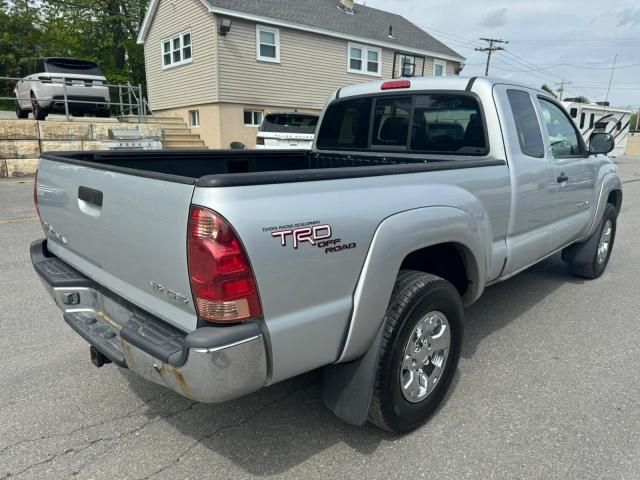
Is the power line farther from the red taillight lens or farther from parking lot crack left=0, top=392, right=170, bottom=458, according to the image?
parking lot crack left=0, top=392, right=170, bottom=458

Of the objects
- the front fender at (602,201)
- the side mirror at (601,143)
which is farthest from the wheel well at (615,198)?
the side mirror at (601,143)

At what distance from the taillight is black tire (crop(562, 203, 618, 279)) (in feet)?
14.8

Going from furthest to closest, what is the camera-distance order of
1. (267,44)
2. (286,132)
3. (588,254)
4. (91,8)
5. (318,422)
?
1. (91,8)
2. (267,44)
3. (286,132)
4. (588,254)
5. (318,422)

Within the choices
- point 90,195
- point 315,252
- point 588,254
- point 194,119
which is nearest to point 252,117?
point 194,119

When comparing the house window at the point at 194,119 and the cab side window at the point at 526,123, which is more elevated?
the cab side window at the point at 526,123

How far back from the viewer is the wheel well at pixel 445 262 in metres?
2.94

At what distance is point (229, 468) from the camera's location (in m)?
2.40

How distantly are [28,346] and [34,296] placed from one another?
1.13 metres

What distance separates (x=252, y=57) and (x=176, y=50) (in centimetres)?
364

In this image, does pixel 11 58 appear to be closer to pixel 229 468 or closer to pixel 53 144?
pixel 53 144

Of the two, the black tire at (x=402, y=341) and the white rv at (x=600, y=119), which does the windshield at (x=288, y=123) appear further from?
the white rv at (x=600, y=119)

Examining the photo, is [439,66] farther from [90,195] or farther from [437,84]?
[90,195]

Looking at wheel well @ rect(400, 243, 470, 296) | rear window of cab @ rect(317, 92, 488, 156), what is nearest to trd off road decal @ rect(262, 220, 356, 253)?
wheel well @ rect(400, 243, 470, 296)

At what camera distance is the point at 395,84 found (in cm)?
394
